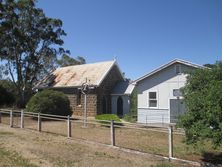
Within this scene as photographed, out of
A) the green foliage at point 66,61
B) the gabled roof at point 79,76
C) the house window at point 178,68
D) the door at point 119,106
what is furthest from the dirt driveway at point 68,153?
the green foliage at point 66,61

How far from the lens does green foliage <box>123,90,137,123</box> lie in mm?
26875

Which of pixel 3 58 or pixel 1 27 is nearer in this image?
pixel 1 27

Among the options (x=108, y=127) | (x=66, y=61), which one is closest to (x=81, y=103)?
(x=108, y=127)

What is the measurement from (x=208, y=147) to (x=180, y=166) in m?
3.94

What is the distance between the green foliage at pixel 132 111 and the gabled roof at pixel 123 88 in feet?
2.15

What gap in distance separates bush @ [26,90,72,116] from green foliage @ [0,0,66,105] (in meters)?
14.3

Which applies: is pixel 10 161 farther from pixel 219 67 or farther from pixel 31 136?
pixel 219 67

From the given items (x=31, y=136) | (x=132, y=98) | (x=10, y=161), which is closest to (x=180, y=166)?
(x=10, y=161)

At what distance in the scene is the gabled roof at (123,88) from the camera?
104 ft

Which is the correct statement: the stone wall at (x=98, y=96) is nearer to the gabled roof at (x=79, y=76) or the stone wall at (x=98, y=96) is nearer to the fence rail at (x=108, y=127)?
the gabled roof at (x=79, y=76)

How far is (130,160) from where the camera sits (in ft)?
34.1

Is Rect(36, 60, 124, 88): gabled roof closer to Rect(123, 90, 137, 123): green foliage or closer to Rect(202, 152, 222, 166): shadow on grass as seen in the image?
Rect(123, 90, 137, 123): green foliage

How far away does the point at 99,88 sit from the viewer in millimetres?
31281

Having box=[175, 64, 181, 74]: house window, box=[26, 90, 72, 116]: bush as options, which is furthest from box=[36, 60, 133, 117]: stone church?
box=[175, 64, 181, 74]: house window
